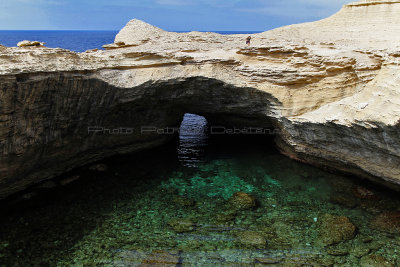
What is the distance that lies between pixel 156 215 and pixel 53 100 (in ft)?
17.1

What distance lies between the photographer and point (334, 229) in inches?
368

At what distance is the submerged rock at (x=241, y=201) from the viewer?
34.7ft

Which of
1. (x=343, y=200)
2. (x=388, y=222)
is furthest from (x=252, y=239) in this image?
(x=388, y=222)

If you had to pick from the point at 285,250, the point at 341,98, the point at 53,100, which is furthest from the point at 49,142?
the point at 341,98

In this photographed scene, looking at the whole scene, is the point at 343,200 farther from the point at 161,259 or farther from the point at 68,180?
the point at 68,180

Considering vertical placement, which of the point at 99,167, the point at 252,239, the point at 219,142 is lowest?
the point at 252,239

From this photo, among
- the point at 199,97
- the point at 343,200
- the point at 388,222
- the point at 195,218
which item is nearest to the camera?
the point at 388,222

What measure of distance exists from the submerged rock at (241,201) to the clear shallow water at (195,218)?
0.11m

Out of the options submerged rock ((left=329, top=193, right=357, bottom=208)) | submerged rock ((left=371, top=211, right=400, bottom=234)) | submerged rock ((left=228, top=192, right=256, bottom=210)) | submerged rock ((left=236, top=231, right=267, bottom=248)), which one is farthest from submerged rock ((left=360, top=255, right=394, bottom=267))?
submerged rock ((left=228, top=192, right=256, bottom=210))

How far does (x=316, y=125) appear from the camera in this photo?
11141 millimetres

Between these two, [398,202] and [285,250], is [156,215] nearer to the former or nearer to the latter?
[285,250]

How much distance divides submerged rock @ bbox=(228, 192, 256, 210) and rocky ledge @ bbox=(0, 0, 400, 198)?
11.6ft

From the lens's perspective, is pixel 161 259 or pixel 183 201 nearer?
pixel 161 259

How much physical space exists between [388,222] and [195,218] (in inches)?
248
